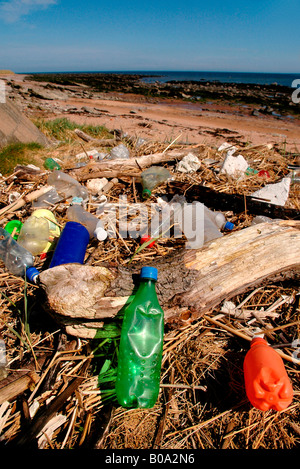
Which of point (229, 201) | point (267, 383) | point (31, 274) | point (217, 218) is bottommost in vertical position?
point (267, 383)

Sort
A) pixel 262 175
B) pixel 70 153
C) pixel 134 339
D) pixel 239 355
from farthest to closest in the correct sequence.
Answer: pixel 70 153, pixel 262 175, pixel 239 355, pixel 134 339

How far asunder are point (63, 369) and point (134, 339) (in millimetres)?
529

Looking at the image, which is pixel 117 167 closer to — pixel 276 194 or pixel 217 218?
pixel 217 218

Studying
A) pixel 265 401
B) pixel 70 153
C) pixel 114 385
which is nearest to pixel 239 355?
pixel 265 401

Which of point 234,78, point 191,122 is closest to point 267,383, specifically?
point 191,122

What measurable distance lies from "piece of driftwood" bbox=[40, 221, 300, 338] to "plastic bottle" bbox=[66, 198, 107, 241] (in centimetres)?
93

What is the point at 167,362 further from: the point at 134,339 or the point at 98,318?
the point at 98,318

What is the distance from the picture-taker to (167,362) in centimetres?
172

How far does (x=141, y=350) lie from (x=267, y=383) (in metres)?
0.71

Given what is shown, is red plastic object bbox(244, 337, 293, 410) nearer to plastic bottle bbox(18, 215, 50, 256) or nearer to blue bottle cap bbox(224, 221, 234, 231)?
blue bottle cap bbox(224, 221, 234, 231)

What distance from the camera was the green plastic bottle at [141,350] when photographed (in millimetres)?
1504

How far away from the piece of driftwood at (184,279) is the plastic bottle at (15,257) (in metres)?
0.80

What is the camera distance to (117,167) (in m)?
3.92

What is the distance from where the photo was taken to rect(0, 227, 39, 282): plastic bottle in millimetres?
2322
